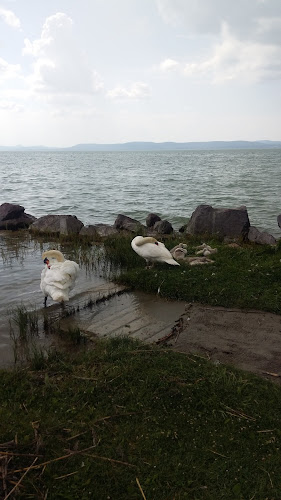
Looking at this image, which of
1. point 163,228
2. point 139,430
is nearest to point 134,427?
point 139,430

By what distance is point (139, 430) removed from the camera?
3912mm

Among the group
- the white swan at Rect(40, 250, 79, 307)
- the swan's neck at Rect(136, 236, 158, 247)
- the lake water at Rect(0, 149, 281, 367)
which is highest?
the swan's neck at Rect(136, 236, 158, 247)

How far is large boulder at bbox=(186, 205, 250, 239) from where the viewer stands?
1441 centimetres

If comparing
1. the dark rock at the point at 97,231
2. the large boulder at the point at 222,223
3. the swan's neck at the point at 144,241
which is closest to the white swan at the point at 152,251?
the swan's neck at the point at 144,241

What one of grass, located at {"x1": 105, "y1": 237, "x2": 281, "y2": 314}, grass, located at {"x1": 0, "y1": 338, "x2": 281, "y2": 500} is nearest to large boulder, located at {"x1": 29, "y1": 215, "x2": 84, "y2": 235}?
grass, located at {"x1": 105, "y1": 237, "x2": 281, "y2": 314}

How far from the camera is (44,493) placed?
3.17 m

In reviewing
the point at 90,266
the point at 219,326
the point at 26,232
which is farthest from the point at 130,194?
the point at 219,326

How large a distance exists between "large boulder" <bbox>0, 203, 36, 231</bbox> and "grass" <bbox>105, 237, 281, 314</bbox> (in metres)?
8.47

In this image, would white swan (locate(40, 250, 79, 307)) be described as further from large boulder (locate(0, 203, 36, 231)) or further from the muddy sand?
large boulder (locate(0, 203, 36, 231))

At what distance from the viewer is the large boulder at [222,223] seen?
47.3 feet

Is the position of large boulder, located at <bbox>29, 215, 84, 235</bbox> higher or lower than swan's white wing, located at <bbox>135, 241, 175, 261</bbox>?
lower

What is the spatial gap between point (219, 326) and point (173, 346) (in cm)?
111

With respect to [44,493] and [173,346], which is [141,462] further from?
[173,346]

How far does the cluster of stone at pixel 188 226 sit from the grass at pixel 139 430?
947 centimetres
